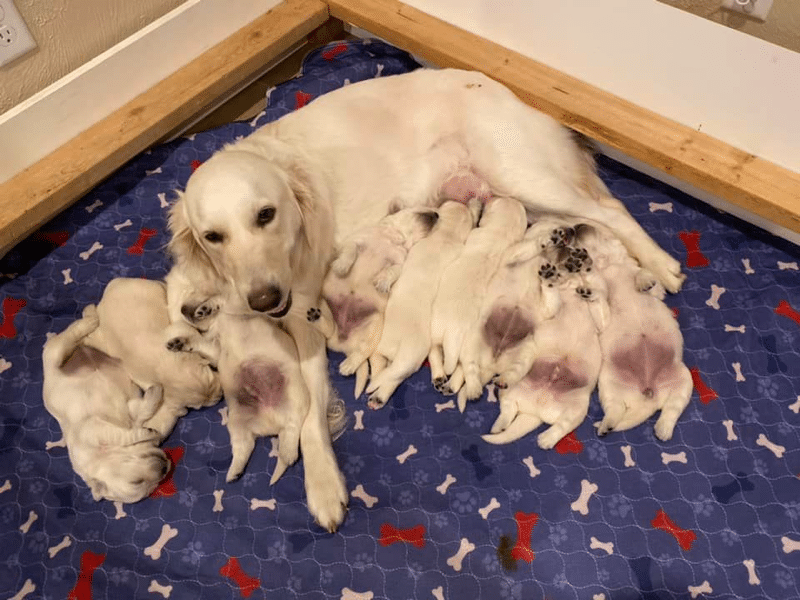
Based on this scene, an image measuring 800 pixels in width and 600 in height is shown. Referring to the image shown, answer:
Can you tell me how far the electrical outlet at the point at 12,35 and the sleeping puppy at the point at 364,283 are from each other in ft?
4.14

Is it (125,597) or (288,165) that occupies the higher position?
(288,165)

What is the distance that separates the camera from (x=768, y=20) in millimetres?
1949

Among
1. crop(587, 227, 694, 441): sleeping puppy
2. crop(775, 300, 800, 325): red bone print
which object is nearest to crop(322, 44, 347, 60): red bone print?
crop(587, 227, 694, 441): sleeping puppy

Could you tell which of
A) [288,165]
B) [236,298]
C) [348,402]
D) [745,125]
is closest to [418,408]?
[348,402]

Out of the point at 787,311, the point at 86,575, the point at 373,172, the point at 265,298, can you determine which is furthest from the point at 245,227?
the point at 787,311

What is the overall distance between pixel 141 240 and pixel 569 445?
172 cm

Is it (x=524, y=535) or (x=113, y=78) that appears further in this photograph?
(x=113, y=78)

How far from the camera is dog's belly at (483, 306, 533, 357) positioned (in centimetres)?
197

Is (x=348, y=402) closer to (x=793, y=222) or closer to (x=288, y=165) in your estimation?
(x=288, y=165)

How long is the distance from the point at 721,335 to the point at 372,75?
1.72 metres

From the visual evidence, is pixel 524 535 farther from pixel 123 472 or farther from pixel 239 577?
pixel 123 472

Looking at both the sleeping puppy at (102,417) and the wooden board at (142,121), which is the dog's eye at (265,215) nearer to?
the sleeping puppy at (102,417)

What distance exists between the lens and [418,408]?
2096mm

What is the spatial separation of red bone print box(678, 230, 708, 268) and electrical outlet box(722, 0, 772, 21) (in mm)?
727
